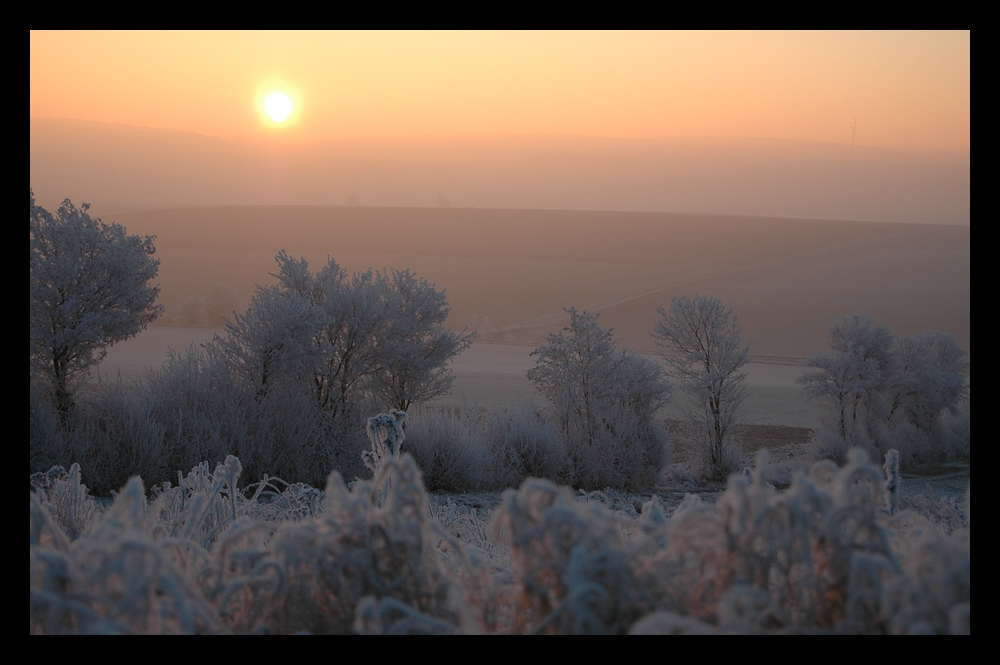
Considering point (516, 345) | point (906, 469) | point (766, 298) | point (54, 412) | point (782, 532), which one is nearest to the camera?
point (782, 532)

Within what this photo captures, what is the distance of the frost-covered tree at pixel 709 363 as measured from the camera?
417 inches

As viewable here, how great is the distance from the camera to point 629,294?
1908 inches

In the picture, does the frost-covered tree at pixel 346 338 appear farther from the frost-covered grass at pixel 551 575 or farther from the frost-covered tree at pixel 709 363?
the frost-covered grass at pixel 551 575

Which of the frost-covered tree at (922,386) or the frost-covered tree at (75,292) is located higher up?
the frost-covered tree at (75,292)

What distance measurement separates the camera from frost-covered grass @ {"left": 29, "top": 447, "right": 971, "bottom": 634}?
0.90 m

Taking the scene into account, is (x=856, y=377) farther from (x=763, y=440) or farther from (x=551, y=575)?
(x=551, y=575)

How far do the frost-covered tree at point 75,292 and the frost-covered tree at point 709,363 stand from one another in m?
6.99

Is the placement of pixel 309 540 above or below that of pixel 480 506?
above

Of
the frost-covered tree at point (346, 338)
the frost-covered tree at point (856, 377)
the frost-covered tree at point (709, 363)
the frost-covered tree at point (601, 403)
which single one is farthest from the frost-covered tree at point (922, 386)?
the frost-covered tree at point (346, 338)

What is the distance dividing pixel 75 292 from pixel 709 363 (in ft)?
26.7

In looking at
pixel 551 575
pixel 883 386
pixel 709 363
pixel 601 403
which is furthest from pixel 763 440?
pixel 551 575

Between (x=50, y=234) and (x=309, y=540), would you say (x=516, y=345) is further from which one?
(x=309, y=540)
